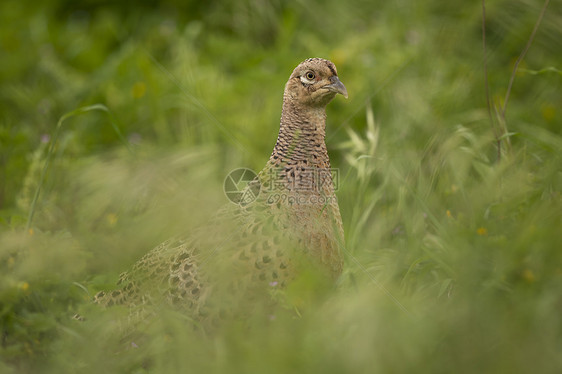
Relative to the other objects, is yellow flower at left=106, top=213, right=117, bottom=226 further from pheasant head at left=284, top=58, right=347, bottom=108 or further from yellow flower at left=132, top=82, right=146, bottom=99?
yellow flower at left=132, top=82, right=146, bottom=99

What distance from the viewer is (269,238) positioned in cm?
Result: 274

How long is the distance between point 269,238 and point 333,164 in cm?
210

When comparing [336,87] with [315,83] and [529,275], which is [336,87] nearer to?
[315,83]

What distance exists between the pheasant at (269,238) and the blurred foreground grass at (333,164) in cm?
12

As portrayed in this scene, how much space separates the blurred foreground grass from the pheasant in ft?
0.41

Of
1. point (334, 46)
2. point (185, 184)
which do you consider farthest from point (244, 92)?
point (185, 184)

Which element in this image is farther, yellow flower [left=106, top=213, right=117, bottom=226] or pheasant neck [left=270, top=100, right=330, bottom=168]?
yellow flower [left=106, top=213, right=117, bottom=226]

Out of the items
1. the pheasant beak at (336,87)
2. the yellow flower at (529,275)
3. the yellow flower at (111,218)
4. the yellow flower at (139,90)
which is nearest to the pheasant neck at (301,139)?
the pheasant beak at (336,87)

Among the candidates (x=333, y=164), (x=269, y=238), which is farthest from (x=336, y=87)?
(x=333, y=164)

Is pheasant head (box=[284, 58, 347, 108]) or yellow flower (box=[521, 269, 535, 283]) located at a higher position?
pheasant head (box=[284, 58, 347, 108])

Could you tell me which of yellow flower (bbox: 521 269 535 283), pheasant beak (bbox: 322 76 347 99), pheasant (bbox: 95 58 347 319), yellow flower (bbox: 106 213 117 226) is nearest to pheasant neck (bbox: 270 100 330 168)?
pheasant (bbox: 95 58 347 319)

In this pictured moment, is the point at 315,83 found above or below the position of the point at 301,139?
above

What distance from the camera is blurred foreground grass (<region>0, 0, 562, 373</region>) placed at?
6.99 ft

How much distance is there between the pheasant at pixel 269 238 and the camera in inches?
106
